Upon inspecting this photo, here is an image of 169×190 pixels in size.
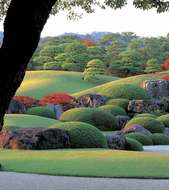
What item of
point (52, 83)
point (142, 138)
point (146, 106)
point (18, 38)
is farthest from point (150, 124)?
point (52, 83)

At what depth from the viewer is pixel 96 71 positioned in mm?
56188

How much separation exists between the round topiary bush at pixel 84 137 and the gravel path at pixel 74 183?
6633 millimetres

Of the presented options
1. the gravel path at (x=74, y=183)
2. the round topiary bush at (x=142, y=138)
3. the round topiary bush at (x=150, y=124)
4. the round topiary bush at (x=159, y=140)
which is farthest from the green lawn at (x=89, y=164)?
the round topiary bush at (x=150, y=124)

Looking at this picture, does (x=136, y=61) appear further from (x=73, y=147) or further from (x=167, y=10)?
(x=167, y=10)

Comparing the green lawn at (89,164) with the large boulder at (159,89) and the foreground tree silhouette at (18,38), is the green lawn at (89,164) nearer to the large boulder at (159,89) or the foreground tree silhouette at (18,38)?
the foreground tree silhouette at (18,38)

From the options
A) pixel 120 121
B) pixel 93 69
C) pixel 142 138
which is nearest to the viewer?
pixel 142 138

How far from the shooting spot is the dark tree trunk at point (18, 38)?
6.18 meters

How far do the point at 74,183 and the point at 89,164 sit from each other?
7.79 feet

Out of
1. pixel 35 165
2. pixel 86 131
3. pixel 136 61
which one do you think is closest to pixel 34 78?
pixel 136 61

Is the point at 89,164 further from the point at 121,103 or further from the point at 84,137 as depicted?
the point at 121,103

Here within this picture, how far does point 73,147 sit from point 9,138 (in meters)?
2.31

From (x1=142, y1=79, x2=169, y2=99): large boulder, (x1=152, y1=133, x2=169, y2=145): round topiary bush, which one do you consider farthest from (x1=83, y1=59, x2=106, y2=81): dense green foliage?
(x1=152, y1=133, x2=169, y2=145): round topiary bush

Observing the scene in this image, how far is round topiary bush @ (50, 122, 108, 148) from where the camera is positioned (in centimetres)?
1767

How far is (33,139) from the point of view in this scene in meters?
16.6
